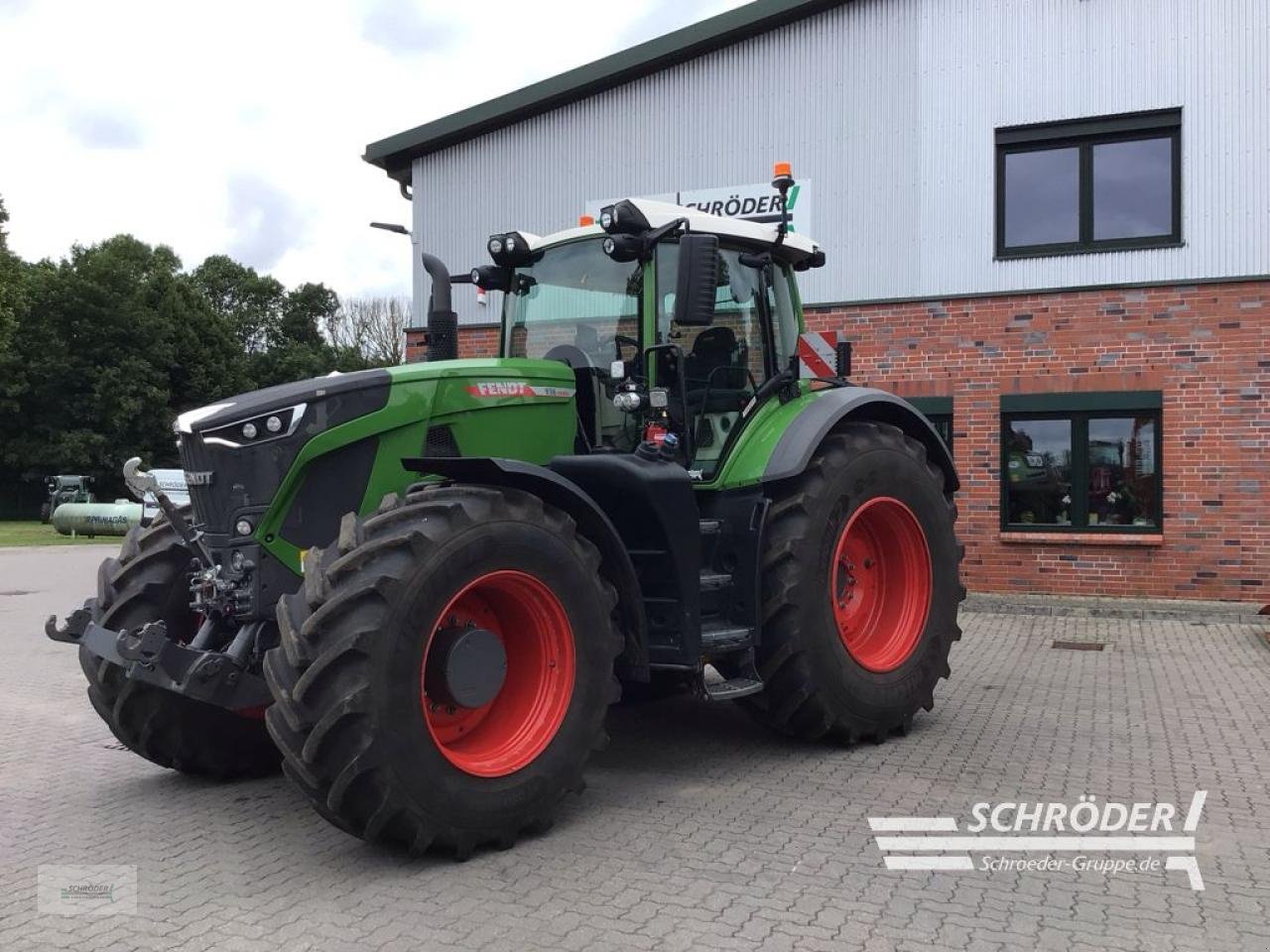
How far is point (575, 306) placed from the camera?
5.88 m

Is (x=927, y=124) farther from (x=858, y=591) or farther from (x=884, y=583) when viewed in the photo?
(x=858, y=591)

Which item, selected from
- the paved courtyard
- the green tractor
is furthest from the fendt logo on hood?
the paved courtyard

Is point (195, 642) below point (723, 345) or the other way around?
below

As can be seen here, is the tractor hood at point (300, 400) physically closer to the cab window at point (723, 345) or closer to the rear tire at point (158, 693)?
the rear tire at point (158, 693)

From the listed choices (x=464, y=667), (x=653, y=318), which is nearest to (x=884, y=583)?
(x=653, y=318)

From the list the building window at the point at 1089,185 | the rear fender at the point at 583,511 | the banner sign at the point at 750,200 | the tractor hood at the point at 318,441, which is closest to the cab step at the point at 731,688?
the rear fender at the point at 583,511

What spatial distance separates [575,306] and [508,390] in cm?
86

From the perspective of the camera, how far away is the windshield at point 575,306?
5703 mm

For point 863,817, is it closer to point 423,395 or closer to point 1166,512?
point 423,395

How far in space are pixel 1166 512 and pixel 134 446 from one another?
41.6 meters

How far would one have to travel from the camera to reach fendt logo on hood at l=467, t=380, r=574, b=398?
512cm

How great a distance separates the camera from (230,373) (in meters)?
49.5

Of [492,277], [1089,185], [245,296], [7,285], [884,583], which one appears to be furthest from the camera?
[245,296]

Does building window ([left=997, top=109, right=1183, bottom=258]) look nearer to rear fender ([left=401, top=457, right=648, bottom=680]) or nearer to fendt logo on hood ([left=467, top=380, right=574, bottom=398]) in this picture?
fendt logo on hood ([left=467, top=380, right=574, bottom=398])
